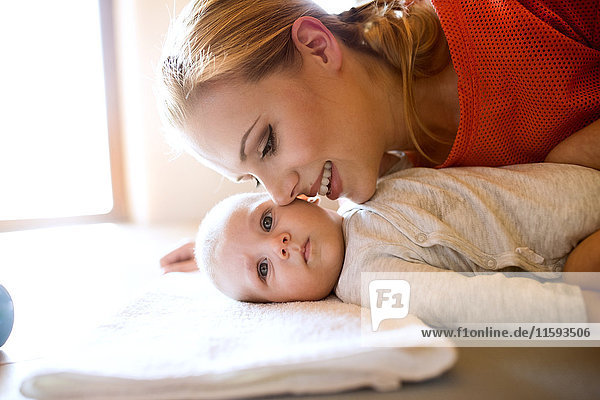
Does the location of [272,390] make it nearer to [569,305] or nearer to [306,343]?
[306,343]

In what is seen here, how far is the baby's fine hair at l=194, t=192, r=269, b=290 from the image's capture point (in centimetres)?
98

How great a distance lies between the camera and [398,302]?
0.78m

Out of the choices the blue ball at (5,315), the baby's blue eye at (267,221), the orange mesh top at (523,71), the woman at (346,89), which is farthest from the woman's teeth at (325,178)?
the blue ball at (5,315)

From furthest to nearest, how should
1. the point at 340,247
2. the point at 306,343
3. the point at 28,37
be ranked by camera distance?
the point at 28,37 → the point at 340,247 → the point at 306,343

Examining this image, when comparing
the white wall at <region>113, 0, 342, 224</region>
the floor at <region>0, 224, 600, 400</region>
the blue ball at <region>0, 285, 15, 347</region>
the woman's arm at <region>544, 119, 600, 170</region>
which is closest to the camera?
the floor at <region>0, 224, 600, 400</region>

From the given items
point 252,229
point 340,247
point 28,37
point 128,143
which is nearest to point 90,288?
point 252,229

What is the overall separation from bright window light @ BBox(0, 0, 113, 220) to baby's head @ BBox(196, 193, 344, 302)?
61.1 inches

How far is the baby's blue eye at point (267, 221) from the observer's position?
977mm

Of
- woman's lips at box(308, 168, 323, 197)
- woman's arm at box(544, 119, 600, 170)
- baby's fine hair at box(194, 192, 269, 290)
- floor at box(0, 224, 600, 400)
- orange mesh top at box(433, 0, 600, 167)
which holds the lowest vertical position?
floor at box(0, 224, 600, 400)

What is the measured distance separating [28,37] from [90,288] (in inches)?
57.8

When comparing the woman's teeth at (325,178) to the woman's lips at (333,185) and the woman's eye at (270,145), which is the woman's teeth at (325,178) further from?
the woman's eye at (270,145)

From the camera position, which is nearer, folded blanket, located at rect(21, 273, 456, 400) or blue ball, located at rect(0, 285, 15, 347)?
folded blanket, located at rect(21, 273, 456, 400)

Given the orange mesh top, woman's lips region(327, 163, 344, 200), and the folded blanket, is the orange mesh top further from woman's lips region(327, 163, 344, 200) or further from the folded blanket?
the folded blanket

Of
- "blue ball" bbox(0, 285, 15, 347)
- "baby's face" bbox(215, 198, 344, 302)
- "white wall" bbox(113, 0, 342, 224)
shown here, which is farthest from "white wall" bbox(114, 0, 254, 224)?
"blue ball" bbox(0, 285, 15, 347)
